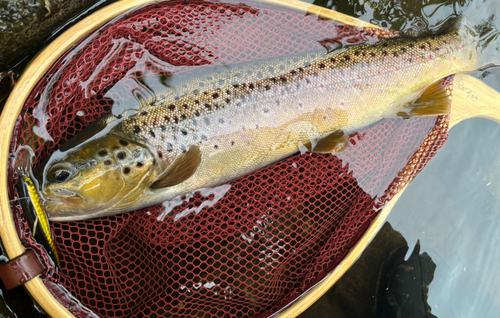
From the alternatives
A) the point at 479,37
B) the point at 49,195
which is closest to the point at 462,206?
the point at 479,37

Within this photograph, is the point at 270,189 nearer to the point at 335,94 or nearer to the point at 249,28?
the point at 335,94

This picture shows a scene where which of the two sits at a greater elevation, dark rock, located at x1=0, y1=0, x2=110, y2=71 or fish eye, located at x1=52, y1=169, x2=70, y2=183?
dark rock, located at x1=0, y1=0, x2=110, y2=71

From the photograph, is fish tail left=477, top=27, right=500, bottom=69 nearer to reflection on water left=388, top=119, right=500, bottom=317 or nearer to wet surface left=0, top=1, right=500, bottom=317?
wet surface left=0, top=1, right=500, bottom=317

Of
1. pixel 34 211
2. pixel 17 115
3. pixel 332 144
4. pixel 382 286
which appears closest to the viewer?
pixel 17 115

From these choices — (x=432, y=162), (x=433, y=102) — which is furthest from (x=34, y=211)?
(x=432, y=162)

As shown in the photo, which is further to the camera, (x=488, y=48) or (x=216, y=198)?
(x=488, y=48)

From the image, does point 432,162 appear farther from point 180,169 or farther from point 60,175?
point 60,175

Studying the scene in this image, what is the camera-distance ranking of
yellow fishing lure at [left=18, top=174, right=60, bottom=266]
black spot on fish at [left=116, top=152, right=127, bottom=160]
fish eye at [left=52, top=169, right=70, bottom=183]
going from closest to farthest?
1. yellow fishing lure at [left=18, top=174, right=60, bottom=266]
2. fish eye at [left=52, top=169, right=70, bottom=183]
3. black spot on fish at [left=116, top=152, right=127, bottom=160]

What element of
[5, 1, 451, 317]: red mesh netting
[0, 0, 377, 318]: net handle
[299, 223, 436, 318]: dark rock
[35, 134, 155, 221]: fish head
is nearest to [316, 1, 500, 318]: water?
[299, 223, 436, 318]: dark rock
